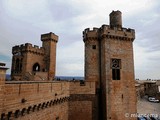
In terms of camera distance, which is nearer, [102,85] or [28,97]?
[28,97]

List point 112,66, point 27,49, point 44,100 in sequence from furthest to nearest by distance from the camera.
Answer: point 27,49 → point 112,66 → point 44,100

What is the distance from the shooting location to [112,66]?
16500 millimetres

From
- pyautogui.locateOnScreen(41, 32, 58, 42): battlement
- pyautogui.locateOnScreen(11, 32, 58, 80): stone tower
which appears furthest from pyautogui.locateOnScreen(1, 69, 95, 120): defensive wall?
pyautogui.locateOnScreen(41, 32, 58, 42): battlement

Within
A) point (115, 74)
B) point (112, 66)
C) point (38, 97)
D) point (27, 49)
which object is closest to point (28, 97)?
point (38, 97)

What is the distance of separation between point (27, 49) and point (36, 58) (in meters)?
2.57

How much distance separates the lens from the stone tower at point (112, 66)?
51.5 ft

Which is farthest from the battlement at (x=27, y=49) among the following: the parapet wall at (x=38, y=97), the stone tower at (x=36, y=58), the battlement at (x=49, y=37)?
the parapet wall at (x=38, y=97)

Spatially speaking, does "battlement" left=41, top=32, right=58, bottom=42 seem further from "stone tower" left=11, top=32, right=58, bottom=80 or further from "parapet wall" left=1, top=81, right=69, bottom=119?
"parapet wall" left=1, top=81, right=69, bottom=119

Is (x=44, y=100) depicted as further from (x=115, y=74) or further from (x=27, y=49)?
(x=27, y=49)

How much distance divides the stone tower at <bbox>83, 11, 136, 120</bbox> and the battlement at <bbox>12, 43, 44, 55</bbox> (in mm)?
13765

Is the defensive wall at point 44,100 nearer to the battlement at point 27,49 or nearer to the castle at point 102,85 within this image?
the castle at point 102,85

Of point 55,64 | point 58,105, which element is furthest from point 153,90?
point 58,105

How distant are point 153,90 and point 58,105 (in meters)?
42.0

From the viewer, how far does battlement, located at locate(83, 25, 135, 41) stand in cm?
1692
